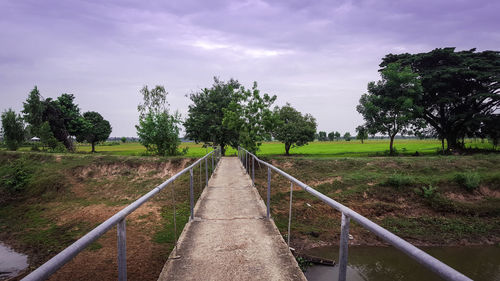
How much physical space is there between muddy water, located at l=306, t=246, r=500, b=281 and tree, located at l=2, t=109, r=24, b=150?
42.0m

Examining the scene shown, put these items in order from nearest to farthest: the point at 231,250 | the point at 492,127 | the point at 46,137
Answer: the point at 231,250 < the point at 492,127 < the point at 46,137

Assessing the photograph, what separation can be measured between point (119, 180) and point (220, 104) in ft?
47.9

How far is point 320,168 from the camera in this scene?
59.6 feet

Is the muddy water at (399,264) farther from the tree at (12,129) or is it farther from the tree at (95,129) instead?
the tree at (95,129)

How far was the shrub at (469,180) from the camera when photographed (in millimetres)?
13898

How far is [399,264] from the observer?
8.98 m

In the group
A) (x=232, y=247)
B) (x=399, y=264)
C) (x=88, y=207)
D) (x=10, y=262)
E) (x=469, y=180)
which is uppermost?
(x=232, y=247)

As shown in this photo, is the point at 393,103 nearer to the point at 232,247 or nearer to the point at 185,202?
the point at 185,202

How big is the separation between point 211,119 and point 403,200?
1969cm

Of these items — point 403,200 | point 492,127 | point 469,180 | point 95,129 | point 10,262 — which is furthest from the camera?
point 95,129

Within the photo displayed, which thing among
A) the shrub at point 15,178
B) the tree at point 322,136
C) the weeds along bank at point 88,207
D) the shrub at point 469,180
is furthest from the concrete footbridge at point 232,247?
the tree at point 322,136

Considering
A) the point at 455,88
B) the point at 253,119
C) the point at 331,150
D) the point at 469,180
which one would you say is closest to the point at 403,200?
the point at 469,180

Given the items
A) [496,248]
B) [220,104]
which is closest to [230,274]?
[496,248]

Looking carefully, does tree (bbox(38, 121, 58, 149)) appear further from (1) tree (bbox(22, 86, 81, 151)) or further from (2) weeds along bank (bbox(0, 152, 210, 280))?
(2) weeds along bank (bbox(0, 152, 210, 280))
